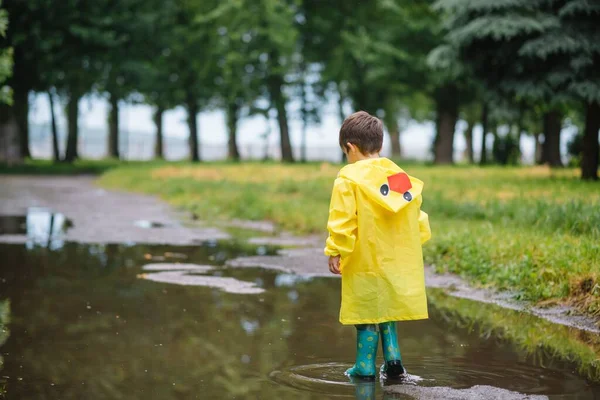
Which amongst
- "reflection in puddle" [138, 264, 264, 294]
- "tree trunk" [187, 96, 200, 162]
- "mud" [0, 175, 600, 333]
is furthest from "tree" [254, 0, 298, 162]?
"reflection in puddle" [138, 264, 264, 294]

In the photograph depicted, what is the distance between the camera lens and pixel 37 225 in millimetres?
14516

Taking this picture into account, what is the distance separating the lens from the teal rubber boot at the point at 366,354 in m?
5.04

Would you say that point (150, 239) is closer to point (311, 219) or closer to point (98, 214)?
point (311, 219)

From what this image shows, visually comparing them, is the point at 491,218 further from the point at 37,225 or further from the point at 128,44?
the point at 128,44

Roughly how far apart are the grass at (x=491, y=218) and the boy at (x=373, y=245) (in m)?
2.40

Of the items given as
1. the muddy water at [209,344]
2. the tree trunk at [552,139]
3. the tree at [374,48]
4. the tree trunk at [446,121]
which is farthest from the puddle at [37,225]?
the tree trunk at [446,121]

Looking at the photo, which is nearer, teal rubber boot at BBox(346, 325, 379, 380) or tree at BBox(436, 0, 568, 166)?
teal rubber boot at BBox(346, 325, 379, 380)

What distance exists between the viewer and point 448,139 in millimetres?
42281

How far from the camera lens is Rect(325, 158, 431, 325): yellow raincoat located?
493cm

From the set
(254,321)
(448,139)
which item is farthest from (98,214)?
(448,139)

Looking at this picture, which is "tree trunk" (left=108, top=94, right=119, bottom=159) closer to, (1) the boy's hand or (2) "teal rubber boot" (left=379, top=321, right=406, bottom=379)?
(2) "teal rubber boot" (left=379, top=321, right=406, bottom=379)

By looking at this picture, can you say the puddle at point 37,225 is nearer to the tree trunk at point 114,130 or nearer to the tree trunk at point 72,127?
the tree trunk at point 72,127

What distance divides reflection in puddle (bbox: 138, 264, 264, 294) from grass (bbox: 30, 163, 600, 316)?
2.19 metres

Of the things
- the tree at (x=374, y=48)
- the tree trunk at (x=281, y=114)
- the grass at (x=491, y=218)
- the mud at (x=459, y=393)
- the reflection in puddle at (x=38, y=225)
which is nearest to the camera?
the mud at (x=459, y=393)
